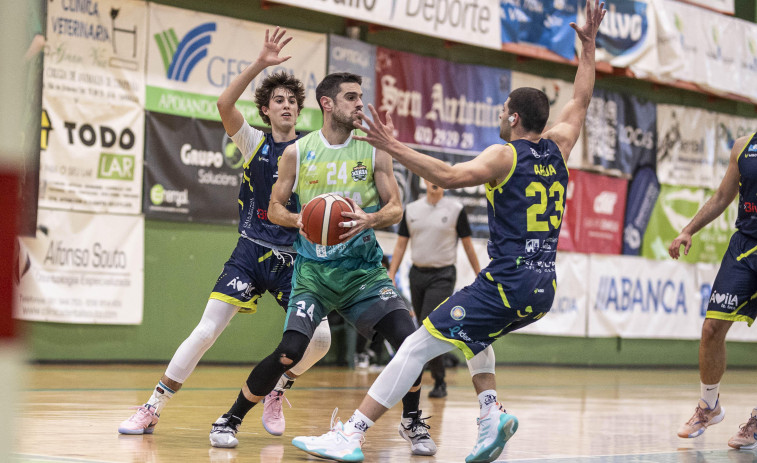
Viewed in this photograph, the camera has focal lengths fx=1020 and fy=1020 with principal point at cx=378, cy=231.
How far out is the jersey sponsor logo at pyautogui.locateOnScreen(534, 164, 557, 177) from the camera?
17.2 feet

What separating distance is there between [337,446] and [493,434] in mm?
797

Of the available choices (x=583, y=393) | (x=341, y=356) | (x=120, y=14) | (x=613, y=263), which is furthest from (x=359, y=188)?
(x=613, y=263)

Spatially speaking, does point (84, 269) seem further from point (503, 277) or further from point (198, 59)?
point (503, 277)

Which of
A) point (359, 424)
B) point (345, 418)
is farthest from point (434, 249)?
point (359, 424)

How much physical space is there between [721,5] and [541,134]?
15.9 m

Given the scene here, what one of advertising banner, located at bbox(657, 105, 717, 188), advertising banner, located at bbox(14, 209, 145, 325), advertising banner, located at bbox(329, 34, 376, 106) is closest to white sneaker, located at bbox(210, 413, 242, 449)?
advertising banner, located at bbox(14, 209, 145, 325)

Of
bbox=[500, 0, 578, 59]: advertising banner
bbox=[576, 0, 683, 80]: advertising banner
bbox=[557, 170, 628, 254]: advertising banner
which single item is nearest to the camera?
bbox=[500, 0, 578, 59]: advertising banner

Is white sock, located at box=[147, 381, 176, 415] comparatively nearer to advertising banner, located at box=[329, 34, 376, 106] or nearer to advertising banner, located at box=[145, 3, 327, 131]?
advertising banner, located at box=[145, 3, 327, 131]

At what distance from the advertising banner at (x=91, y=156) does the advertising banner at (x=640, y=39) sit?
8.04m

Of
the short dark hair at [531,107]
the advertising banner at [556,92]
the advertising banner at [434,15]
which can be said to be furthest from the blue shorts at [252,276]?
the advertising banner at [556,92]

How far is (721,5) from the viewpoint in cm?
1977

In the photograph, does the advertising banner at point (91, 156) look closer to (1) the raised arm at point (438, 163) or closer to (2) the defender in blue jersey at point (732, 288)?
(2) the defender in blue jersey at point (732, 288)

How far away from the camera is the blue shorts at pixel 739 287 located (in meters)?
6.71

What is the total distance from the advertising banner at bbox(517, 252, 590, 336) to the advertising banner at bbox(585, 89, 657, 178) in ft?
5.86
